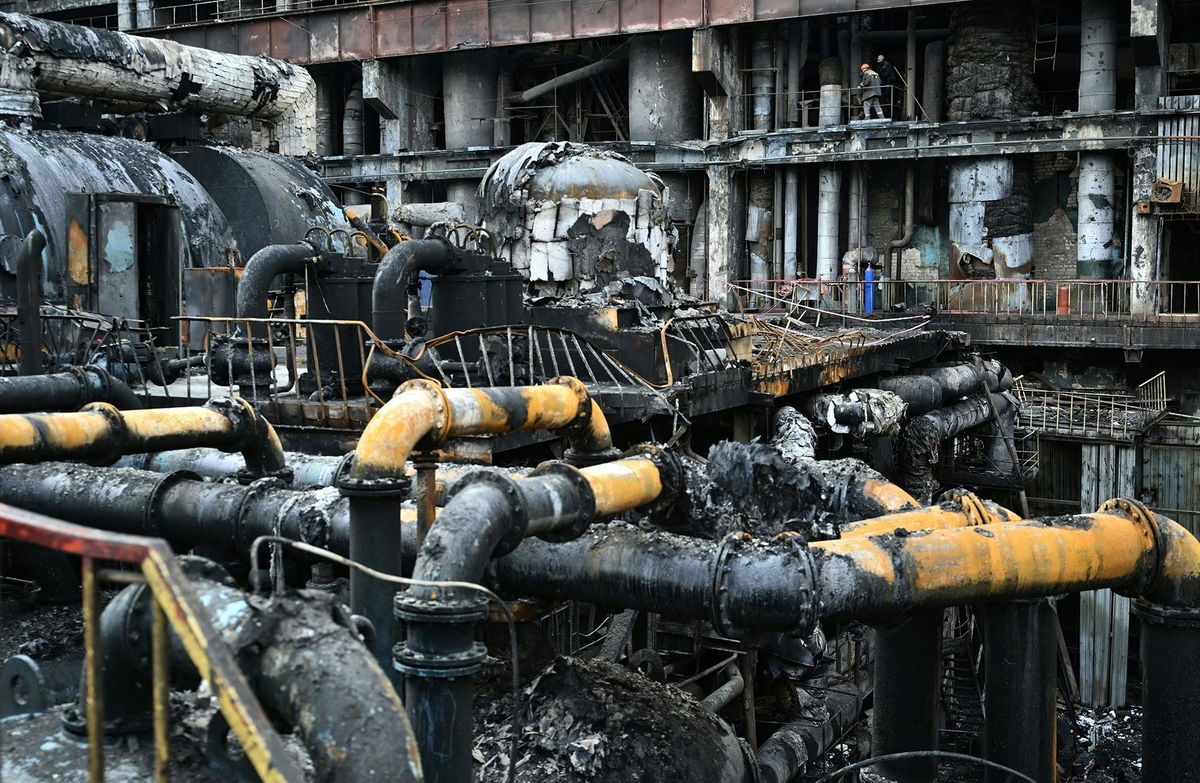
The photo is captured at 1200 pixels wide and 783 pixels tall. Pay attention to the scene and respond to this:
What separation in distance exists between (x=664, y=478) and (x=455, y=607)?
8.18 feet

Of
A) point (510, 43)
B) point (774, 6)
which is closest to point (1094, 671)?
point (774, 6)

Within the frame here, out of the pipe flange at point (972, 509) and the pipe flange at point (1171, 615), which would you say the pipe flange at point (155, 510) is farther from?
the pipe flange at point (1171, 615)

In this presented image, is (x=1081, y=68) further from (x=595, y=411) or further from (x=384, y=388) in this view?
(x=595, y=411)

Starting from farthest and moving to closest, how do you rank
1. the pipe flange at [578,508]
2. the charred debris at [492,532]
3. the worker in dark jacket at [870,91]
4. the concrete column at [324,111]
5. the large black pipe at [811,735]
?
the concrete column at [324,111] < the worker in dark jacket at [870,91] < the large black pipe at [811,735] < the pipe flange at [578,508] < the charred debris at [492,532]

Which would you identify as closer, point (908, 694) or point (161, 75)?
point (908, 694)

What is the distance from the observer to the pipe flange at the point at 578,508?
252 inches

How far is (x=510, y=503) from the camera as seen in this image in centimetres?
582

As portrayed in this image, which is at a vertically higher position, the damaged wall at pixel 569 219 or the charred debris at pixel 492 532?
the damaged wall at pixel 569 219

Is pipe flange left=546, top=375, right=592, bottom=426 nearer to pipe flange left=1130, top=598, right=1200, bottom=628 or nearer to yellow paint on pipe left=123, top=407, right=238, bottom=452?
yellow paint on pipe left=123, top=407, right=238, bottom=452

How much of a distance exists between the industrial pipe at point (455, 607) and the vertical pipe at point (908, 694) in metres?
3.33

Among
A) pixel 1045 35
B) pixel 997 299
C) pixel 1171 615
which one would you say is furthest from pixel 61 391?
pixel 1045 35

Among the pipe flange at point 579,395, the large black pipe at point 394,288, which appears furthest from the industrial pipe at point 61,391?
the pipe flange at point 579,395

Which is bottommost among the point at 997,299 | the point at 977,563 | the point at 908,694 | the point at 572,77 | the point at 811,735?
the point at 811,735

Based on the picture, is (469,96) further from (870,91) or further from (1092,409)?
(1092,409)
